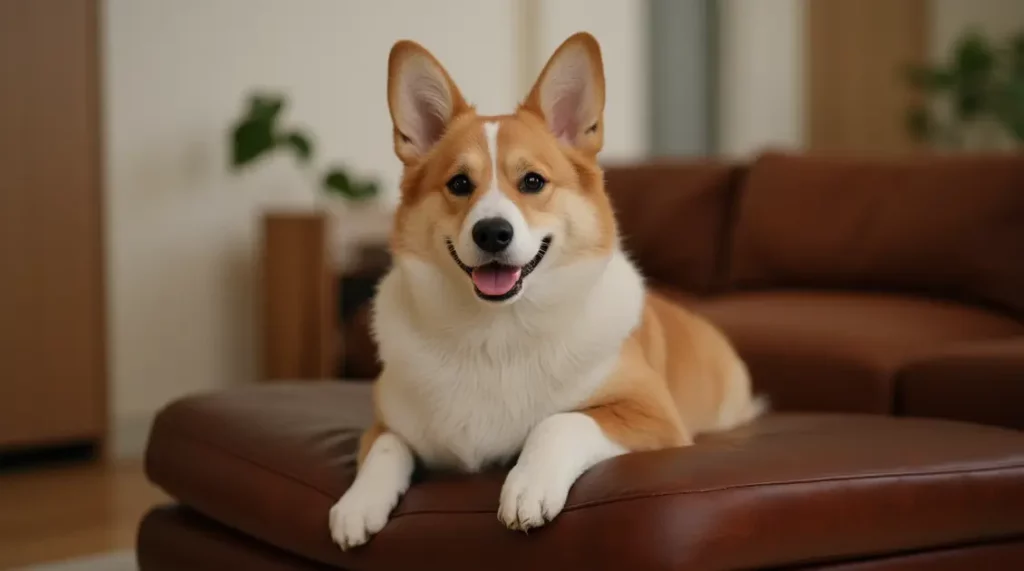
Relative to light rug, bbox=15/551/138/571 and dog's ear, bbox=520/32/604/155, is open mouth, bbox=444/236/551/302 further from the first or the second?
light rug, bbox=15/551/138/571

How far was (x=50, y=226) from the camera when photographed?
362 cm

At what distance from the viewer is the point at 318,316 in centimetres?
398

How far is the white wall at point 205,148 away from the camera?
3.92 metres

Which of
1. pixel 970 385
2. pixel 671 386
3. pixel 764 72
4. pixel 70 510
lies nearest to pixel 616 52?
pixel 764 72

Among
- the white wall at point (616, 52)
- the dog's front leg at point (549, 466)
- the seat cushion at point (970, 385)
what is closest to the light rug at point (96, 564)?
the dog's front leg at point (549, 466)

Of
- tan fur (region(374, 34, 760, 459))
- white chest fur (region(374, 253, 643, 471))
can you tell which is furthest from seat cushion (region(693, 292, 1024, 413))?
white chest fur (region(374, 253, 643, 471))

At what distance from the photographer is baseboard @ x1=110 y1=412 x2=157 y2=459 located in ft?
12.8

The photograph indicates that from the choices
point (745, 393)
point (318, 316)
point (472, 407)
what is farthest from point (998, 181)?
point (318, 316)

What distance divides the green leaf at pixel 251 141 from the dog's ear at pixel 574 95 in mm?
2283

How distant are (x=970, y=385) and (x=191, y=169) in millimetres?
2793

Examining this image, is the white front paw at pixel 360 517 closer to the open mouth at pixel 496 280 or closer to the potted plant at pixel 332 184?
the open mouth at pixel 496 280

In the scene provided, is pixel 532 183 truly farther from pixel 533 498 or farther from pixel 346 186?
pixel 346 186

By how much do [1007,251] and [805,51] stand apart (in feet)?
12.9

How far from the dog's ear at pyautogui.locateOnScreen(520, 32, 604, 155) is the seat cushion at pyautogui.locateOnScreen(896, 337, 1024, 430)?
93 centimetres
